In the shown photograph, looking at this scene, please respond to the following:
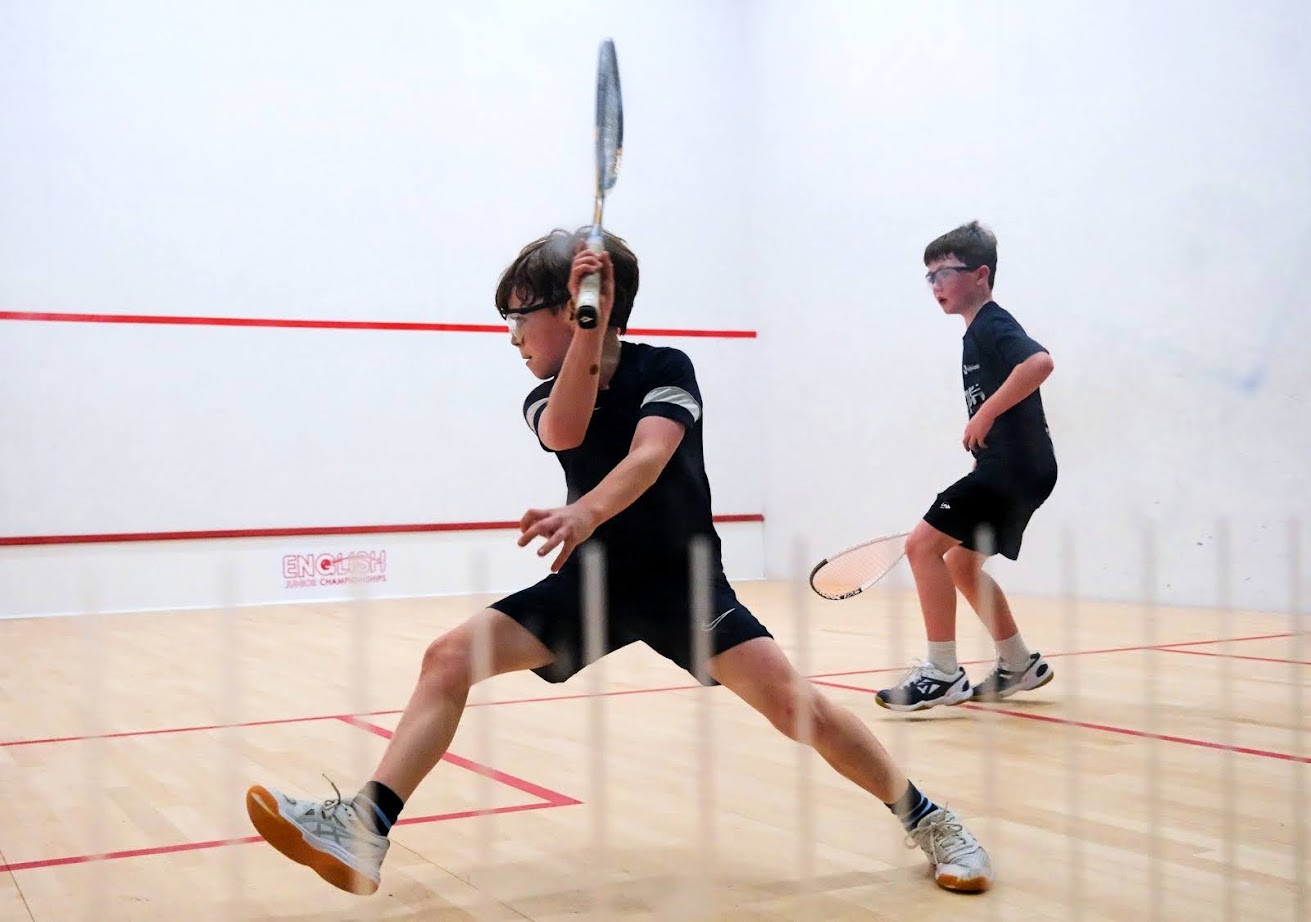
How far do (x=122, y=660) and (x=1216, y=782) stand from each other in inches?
99.9

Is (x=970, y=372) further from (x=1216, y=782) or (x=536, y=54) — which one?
(x=536, y=54)

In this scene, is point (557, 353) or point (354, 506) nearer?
point (557, 353)

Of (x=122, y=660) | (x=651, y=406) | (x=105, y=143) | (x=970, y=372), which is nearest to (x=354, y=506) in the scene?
(x=105, y=143)

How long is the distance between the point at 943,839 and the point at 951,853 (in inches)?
0.7

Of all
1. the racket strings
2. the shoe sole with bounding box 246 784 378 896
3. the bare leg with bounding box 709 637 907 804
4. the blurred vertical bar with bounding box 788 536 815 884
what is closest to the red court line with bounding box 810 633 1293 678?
the racket strings

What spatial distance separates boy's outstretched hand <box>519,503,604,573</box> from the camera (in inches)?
42.1

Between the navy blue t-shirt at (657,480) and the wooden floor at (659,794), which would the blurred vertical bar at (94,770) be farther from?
the navy blue t-shirt at (657,480)

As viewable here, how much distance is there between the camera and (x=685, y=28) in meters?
5.93

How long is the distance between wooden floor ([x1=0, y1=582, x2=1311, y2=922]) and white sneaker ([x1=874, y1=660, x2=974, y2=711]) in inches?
1.2

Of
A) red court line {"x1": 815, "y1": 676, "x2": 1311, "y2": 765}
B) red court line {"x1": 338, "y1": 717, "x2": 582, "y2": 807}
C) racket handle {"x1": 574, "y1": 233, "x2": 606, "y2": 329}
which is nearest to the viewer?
racket handle {"x1": 574, "y1": 233, "x2": 606, "y2": 329}

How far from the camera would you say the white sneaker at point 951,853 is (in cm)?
133

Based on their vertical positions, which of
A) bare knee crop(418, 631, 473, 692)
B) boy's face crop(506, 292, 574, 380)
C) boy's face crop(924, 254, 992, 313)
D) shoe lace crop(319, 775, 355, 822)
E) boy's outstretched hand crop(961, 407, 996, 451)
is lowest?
shoe lace crop(319, 775, 355, 822)

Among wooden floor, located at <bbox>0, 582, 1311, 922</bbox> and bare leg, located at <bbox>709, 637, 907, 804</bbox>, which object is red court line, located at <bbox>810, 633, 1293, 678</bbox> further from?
bare leg, located at <bbox>709, 637, 907, 804</bbox>

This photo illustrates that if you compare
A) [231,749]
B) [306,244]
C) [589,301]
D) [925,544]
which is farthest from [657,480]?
[306,244]
